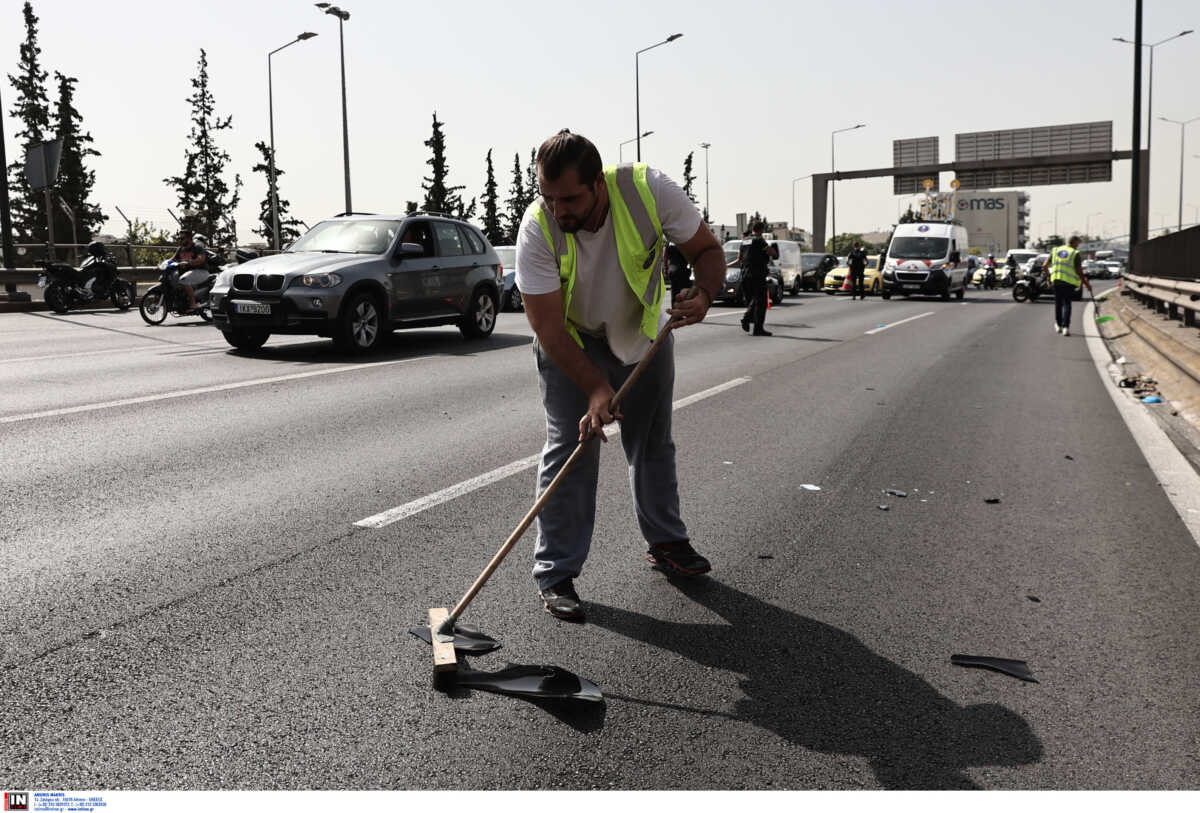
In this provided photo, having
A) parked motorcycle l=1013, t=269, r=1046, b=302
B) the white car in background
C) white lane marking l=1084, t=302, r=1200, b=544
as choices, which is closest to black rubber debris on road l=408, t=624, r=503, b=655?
white lane marking l=1084, t=302, r=1200, b=544

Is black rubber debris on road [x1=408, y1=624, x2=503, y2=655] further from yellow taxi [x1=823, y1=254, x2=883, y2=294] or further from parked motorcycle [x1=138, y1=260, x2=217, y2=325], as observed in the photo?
yellow taxi [x1=823, y1=254, x2=883, y2=294]

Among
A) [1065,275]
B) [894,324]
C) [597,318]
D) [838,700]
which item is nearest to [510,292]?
[894,324]

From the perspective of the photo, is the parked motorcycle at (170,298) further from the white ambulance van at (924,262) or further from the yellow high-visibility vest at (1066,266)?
the white ambulance van at (924,262)

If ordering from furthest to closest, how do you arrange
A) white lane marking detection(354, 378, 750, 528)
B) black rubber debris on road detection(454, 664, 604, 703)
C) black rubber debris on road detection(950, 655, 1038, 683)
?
white lane marking detection(354, 378, 750, 528)
black rubber debris on road detection(950, 655, 1038, 683)
black rubber debris on road detection(454, 664, 604, 703)

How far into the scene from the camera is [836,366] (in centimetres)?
1238

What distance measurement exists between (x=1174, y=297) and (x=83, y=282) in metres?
19.2

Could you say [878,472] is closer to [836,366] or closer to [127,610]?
[127,610]

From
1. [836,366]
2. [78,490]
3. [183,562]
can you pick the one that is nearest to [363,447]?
[78,490]

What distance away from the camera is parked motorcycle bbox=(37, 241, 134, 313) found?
2022cm

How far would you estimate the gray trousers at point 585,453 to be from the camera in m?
3.81

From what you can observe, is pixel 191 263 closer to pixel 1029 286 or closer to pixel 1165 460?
pixel 1165 460

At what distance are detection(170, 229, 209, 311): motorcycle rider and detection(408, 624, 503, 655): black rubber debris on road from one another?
16497 mm

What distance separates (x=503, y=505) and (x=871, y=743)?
279cm

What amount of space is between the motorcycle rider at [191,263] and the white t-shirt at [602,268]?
1624 centimetres
